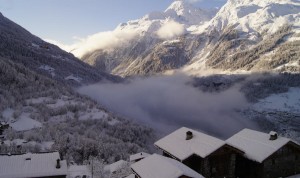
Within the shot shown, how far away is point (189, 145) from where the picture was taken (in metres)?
61.2

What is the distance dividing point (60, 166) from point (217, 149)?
81.4 ft

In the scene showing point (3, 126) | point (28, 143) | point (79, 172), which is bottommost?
point (28, 143)

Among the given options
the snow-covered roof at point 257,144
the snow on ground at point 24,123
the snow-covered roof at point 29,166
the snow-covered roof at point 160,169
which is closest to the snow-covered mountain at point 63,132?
the snow on ground at point 24,123

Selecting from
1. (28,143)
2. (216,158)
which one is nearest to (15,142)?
(28,143)

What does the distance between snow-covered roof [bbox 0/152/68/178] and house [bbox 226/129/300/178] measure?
2830cm

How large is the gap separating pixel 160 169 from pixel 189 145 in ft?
45.3

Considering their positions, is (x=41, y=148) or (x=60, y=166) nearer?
(x=60, y=166)

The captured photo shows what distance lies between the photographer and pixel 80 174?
90.8 m

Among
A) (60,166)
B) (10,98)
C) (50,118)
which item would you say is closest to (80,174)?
(60,166)

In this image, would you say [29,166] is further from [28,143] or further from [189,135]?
[28,143]

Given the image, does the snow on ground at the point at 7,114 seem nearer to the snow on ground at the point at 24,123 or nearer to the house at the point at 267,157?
the snow on ground at the point at 24,123

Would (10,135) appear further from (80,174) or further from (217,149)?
(217,149)

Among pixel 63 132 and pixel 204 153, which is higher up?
pixel 204 153

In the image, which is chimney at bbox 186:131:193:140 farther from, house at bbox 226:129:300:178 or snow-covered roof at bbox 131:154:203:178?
snow-covered roof at bbox 131:154:203:178
